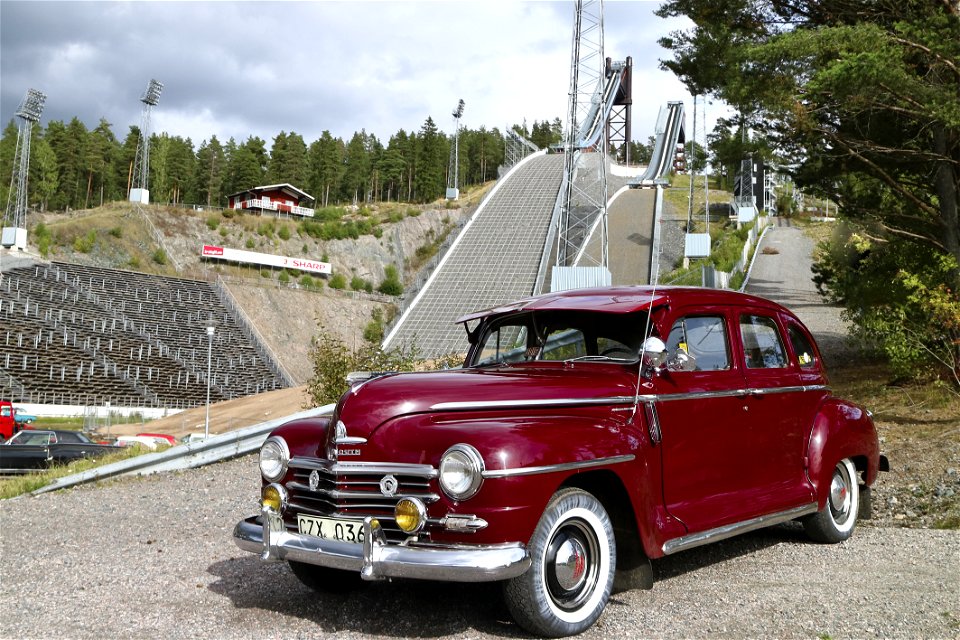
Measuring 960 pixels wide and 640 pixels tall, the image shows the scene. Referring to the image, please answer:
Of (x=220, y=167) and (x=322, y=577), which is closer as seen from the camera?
(x=322, y=577)

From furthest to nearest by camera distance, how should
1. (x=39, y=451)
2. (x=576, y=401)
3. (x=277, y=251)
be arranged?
1. (x=277, y=251)
2. (x=39, y=451)
3. (x=576, y=401)

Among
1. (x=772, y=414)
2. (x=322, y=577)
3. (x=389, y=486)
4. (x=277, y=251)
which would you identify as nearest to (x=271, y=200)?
(x=277, y=251)

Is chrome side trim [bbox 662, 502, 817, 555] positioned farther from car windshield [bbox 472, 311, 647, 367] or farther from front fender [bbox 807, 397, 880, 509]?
car windshield [bbox 472, 311, 647, 367]

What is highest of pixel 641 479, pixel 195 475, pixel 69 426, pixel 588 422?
pixel 588 422

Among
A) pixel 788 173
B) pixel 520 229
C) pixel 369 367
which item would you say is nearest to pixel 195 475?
pixel 369 367

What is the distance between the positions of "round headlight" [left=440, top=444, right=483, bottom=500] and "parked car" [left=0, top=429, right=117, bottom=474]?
1553 centimetres

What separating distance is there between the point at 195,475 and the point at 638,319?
25.8 ft

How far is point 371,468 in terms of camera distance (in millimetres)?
4664

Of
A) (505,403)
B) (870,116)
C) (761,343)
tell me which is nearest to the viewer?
(505,403)

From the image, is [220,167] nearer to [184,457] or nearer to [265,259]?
[265,259]

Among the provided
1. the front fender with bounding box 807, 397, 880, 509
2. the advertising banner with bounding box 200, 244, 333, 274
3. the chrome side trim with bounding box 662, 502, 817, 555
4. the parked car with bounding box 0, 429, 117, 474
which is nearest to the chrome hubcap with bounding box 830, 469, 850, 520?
the front fender with bounding box 807, 397, 880, 509

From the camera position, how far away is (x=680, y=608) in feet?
17.1

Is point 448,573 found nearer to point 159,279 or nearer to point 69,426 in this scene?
point 69,426

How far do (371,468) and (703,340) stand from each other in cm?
275
